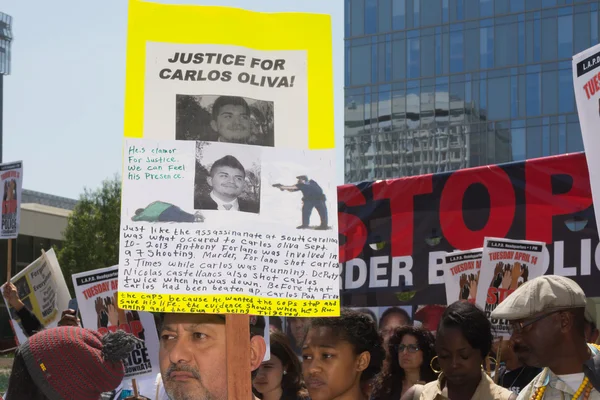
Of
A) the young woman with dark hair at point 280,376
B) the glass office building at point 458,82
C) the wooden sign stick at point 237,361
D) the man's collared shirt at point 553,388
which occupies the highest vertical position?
the glass office building at point 458,82

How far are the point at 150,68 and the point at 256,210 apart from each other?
623 mm

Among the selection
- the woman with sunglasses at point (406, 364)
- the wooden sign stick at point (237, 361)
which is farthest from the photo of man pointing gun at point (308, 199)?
the woman with sunglasses at point (406, 364)

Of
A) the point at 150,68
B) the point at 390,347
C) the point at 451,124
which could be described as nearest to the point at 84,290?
the point at 390,347

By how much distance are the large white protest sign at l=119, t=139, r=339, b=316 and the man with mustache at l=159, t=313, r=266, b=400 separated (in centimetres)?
19

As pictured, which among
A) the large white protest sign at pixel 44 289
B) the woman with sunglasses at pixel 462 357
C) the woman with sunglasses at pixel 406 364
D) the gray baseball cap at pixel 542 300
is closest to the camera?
the gray baseball cap at pixel 542 300

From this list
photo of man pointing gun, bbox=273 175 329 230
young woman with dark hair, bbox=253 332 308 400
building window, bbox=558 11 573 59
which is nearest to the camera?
photo of man pointing gun, bbox=273 175 329 230

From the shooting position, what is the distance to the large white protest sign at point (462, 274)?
303 inches

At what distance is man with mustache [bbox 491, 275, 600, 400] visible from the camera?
397 centimetres

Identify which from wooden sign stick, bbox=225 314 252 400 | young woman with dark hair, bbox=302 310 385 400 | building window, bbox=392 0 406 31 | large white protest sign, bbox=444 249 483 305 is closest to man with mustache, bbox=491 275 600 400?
young woman with dark hair, bbox=302 310 385 400

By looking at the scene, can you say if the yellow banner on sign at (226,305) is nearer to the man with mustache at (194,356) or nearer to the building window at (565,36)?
the man with mustache at (194,356)

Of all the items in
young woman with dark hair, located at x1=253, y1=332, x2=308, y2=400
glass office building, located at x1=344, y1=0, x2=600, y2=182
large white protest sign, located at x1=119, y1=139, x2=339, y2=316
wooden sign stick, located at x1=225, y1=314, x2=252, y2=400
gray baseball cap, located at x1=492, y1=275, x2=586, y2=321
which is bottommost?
young woman with dark hair, located at x1=253, y1=332, x2=308, y2=400

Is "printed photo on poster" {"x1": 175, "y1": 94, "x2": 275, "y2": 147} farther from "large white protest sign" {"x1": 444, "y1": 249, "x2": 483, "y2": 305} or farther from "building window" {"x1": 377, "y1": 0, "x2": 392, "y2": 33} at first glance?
"building window" {"x1": 377, "y1": 0, "x2": 392, "y2": 33}

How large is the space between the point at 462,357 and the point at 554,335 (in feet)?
3.77

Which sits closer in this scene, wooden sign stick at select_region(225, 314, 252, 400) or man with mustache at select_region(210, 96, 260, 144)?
wooden sign stick at select_region(225, 314, 252, 400)
